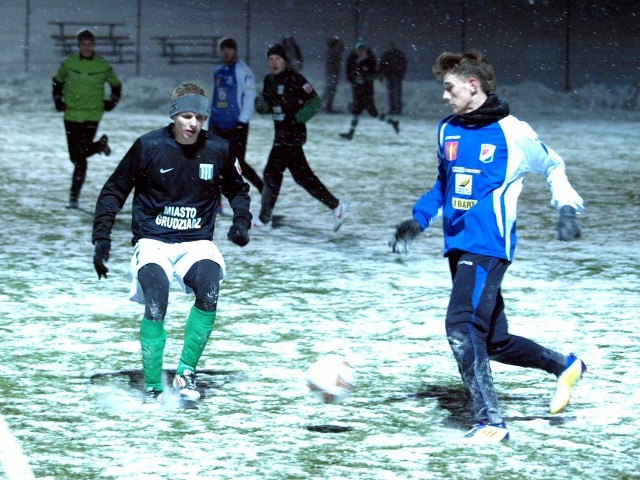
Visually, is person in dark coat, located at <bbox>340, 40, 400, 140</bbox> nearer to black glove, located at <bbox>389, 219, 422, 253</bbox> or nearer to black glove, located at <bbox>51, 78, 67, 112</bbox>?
black glove, located at <bbox>51, 78, 67, 112</bbox>

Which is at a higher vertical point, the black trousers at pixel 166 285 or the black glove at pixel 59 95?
the black glove at pixel 59 95

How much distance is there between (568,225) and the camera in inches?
225

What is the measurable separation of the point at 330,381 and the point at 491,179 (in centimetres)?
126

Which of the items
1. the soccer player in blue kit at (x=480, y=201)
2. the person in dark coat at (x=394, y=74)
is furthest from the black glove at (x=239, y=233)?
the person in dark coat at (x=394, y=74)

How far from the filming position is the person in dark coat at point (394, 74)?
93.0ft

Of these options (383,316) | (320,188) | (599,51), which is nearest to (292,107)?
(320,188)

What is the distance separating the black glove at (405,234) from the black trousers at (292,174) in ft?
21.2

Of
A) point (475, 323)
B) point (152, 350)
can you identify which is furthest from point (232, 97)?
point (475, 323)

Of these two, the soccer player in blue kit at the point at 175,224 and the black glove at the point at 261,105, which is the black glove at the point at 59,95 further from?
the soccer player in blue kit at the point at 175,224

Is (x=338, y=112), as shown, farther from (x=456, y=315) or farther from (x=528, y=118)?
(x=456, y=315)

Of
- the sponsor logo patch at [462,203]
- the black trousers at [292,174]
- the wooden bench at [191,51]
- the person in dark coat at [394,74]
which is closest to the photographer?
the sponsor logo patch at [462,203]

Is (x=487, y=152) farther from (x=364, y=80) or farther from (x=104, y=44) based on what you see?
(x=104, y=44)

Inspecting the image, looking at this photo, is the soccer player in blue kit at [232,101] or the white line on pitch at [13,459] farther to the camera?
the soccer player in blue kit at [232,101]

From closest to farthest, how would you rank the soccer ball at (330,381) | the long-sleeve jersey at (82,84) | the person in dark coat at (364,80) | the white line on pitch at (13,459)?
the white line on pitch at (13,459) < the soccer ball at (330,381) < the long-sleeve jersey at (82,84) < the person in dark coat at (364,80)
